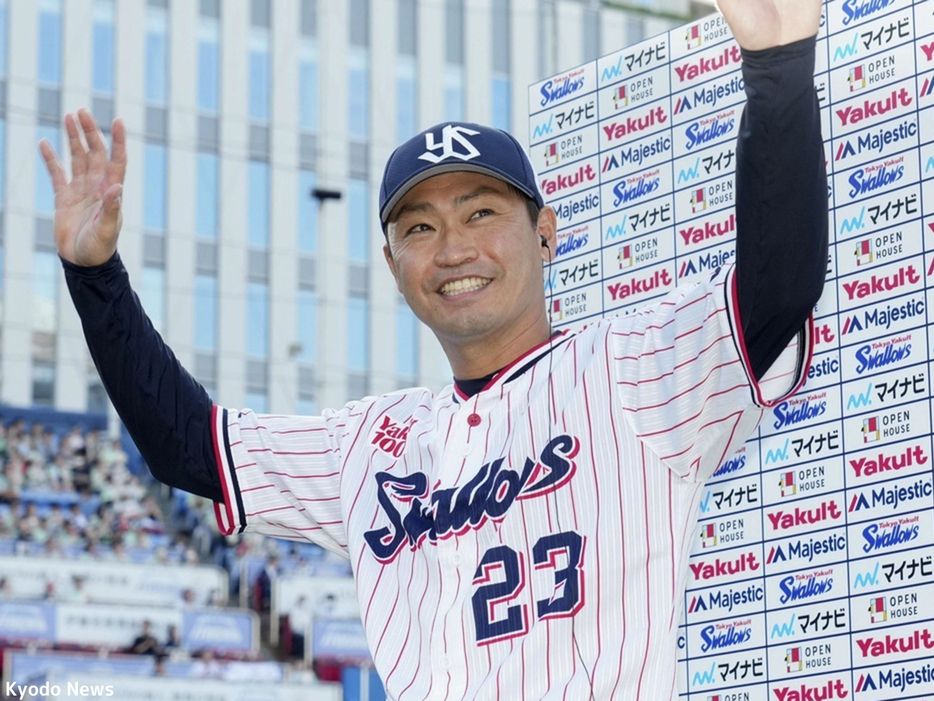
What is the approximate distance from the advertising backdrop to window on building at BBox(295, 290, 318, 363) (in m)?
27.9

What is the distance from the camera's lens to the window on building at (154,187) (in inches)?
1236

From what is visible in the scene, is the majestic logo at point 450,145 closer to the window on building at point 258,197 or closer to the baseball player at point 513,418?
the baseball player at point 513,418

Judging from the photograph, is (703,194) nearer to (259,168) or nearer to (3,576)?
(3,576)

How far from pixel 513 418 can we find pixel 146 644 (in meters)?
14.0

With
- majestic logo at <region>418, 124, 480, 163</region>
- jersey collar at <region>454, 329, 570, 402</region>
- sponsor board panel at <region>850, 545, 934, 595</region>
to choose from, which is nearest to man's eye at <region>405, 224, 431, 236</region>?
majestic logo at <region>418, 124, 480, 163</region>

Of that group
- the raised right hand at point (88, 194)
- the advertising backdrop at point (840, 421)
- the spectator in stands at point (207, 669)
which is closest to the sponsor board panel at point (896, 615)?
the advertising backdrop at point (840, 421)

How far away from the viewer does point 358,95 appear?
33469mm

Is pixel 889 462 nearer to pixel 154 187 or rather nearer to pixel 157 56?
pixel 154 187

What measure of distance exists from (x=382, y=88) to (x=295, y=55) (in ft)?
6.71

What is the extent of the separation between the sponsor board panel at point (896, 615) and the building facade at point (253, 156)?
89.1ft

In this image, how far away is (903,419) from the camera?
3713mm

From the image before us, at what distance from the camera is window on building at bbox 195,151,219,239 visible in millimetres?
32000

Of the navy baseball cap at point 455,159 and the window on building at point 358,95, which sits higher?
the window on building at point 358,95

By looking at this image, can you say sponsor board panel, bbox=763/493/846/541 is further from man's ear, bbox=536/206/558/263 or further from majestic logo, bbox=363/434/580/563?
majestic logo, bbox=363/434/580/563
